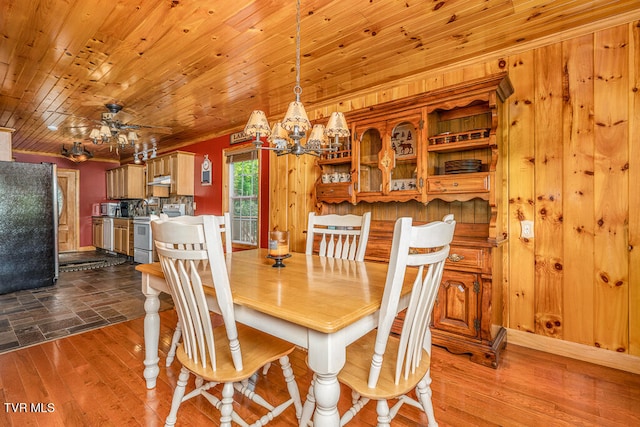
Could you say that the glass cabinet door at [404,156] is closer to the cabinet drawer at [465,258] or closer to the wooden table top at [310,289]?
the cabinet drawer at [465,258]

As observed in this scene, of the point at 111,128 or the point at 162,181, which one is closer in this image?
the point at 111,128

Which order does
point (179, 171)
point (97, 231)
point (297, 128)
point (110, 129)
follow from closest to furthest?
point (297, 128)
point (110, 129)
point (179, 171)
point (97, 231)

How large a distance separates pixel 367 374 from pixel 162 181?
5.67 meters

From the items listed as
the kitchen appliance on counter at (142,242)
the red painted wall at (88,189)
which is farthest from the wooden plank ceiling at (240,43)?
the red painted wall at (88,189)

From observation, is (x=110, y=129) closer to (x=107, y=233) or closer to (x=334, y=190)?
(x=334, y=190)

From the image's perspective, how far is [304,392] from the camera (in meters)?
1.88

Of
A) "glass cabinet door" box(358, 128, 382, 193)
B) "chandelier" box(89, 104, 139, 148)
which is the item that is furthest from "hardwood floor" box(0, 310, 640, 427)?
"chandelier" box(89, 104, 139, 148)

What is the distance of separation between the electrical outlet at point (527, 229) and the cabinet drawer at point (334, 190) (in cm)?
148

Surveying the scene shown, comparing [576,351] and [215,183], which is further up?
[215,183]

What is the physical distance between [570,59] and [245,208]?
161 inches

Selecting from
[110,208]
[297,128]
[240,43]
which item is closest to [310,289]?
[297,128]

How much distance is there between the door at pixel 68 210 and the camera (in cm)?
733

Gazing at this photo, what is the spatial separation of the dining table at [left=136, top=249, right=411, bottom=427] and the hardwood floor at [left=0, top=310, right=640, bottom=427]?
284 millimetres

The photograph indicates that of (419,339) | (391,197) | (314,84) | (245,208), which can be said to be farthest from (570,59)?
(245,208)
